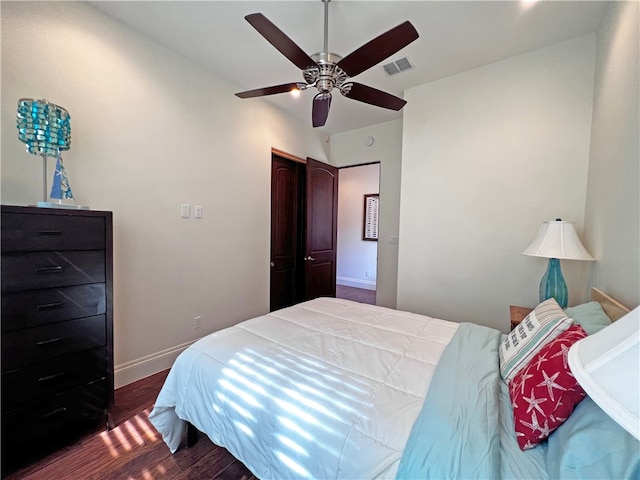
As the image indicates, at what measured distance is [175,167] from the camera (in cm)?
237

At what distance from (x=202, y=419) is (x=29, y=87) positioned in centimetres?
220

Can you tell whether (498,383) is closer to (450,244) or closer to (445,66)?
(450,244)

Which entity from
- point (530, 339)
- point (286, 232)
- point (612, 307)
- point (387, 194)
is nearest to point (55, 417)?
point (530, 339)

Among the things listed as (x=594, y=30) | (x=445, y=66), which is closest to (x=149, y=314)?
(x=445, y=66)

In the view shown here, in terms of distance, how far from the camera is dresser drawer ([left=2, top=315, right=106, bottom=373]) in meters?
1.29

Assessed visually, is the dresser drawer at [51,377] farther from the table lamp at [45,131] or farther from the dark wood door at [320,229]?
the dark wood door at [320,229]

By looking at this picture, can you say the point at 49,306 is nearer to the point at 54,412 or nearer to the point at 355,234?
the point at 54,412

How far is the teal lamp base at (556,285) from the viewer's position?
1.91 meters

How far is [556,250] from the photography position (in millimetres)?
1780

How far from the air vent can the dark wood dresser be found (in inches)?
102

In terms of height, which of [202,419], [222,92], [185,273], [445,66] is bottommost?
[202,419]

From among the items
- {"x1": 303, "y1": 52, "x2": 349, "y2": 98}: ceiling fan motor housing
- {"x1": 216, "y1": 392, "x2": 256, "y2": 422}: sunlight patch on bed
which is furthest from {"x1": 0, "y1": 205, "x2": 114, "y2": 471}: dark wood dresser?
{"x1": 303, "y1": 52, "x2": 349, "y2": 98}: ceiling fan motor housing

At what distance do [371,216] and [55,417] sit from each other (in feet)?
17.7

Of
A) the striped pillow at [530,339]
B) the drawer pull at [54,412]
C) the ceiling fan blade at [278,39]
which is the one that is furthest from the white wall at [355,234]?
the drawer pull at [54,412]
